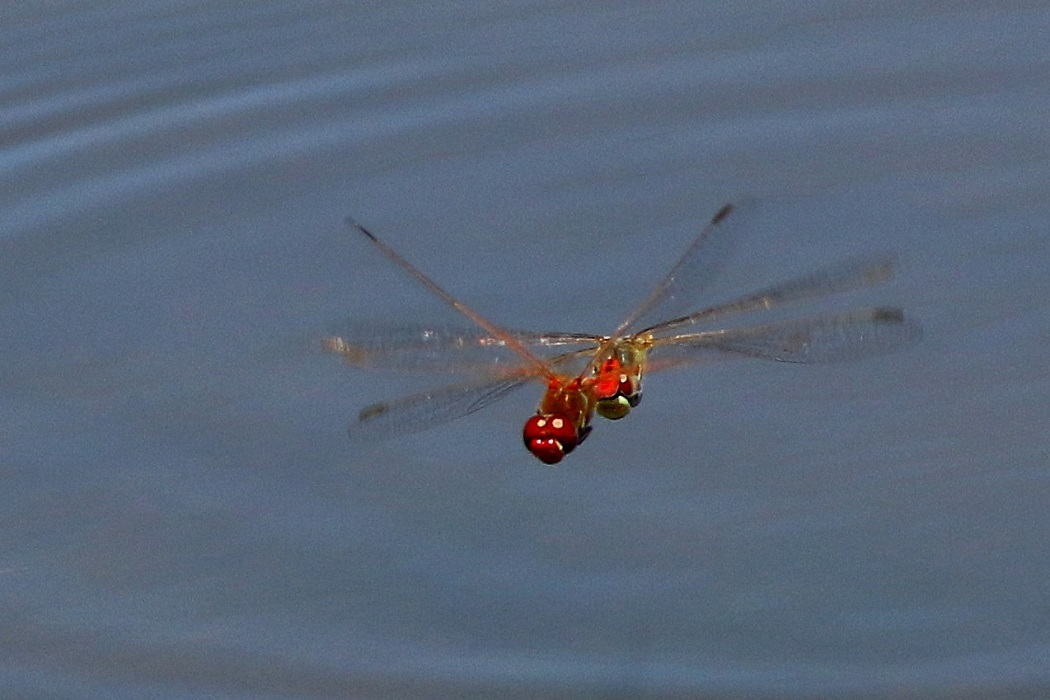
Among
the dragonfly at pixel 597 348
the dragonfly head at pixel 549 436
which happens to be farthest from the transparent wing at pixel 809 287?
the dragonfly head at pixel 549 436

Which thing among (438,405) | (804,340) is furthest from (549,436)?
(804,340)

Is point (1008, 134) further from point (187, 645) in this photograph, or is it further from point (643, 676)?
point (187, 645)

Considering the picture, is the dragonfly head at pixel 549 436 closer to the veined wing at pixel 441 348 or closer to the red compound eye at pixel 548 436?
the red compound eye at pixel 548 436

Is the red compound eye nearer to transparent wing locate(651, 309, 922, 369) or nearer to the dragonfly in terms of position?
the dragonfly

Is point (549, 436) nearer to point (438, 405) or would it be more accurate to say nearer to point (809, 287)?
point (438, 405)

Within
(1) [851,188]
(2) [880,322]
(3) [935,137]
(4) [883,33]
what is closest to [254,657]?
(2) [880,322]

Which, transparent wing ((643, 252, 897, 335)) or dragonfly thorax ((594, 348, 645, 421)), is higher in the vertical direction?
transparent wing ((643, 252, 897, 335))

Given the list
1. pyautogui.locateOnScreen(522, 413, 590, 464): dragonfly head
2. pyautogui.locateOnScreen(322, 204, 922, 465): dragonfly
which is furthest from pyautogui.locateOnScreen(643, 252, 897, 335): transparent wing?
pyautogui.locateOnScreen(522, 413, 590, 464): dragonfly head
